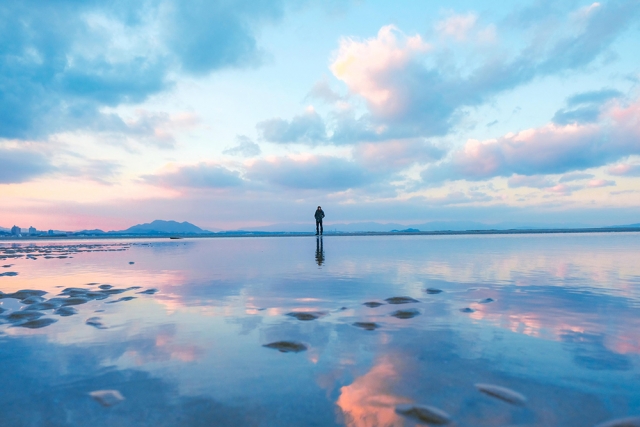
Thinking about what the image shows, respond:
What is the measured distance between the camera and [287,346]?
508 centimetres

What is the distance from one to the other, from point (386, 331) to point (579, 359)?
2.46 meters

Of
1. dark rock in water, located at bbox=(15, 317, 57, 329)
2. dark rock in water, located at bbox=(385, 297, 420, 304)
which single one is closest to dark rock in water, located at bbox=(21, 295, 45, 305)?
dark rock in water, located at bbox=(15, 317, 57, 329)

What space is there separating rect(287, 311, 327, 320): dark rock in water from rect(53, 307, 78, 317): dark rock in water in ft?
14.4

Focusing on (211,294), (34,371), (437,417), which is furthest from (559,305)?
(34,371)

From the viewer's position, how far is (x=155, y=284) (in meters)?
10.8

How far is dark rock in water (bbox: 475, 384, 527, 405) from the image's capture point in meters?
3.44

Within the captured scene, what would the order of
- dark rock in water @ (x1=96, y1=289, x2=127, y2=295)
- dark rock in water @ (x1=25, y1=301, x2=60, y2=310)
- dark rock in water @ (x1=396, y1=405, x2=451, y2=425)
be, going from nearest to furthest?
1. dark rock in water @ (x1=396, y1=405, x2=451, y2=425)
2. dark rock in water @ (x1=25, y1=301, x2=60, y2=310)
3. dark rock in water @ (x1=96, y1=289, x2=127, y2=295)

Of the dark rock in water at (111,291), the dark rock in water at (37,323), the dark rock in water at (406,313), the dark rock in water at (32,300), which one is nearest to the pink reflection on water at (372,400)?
the dark rock in water at (406,313)

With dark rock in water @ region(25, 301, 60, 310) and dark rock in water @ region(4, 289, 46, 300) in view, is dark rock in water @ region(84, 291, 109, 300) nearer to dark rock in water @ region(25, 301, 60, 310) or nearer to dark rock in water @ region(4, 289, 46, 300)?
dark rock in water @ region(25, 301, 60, 310)

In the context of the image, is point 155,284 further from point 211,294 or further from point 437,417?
point 437,417

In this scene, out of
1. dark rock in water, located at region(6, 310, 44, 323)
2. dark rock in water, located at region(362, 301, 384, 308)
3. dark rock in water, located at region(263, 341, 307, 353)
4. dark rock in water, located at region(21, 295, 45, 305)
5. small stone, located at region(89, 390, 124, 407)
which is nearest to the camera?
small stone, located at region(89, 390, 124, 407)

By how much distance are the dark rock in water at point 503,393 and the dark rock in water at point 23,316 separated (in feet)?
25.5

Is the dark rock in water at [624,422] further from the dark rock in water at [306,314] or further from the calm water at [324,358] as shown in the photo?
the dark rock in water at [306,314]

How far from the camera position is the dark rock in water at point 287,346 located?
16.2ft
